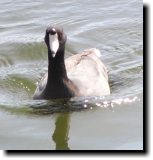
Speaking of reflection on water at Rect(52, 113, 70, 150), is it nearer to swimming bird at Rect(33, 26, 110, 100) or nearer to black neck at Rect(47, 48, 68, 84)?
swimming bird at Rect(33, 26, 110, 100)

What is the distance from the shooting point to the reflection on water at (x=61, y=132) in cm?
723

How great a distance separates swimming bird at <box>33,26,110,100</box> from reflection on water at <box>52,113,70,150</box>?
1.14 ft

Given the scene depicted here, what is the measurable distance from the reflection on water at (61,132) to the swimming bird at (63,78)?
35 centimetres

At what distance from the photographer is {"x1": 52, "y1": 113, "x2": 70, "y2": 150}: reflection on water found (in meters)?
7.23

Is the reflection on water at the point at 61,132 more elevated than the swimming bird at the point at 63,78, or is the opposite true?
the swimming bird at the point at 63,78

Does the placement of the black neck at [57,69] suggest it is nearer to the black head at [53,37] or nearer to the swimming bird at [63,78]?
the swimming bird at [63,78]

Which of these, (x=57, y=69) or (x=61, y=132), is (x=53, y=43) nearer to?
(x=57, y=69)

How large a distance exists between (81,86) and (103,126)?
3.26 feet


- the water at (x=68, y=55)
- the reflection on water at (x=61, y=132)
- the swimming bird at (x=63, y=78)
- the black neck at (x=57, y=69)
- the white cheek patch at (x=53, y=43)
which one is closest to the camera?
the reflection on water at (x=61, y=132)

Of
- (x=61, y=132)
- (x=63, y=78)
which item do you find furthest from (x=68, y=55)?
(x=61, y=132)

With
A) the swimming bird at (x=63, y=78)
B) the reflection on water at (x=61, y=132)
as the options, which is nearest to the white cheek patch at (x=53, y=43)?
the swimming bird at (x=63, y=78)

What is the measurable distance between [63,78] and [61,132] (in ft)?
3.00

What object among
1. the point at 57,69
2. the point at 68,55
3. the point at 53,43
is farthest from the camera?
the point at 68,55

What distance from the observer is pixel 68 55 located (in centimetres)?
1114
